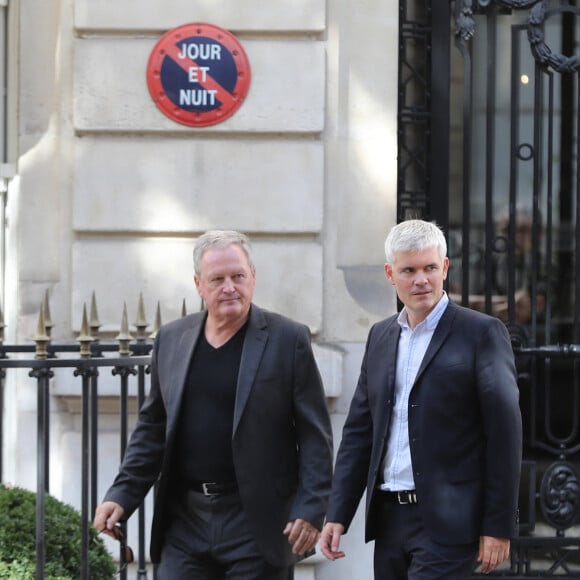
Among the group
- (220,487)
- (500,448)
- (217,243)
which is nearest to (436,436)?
(500,448)

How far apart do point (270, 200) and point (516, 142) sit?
53.2 inches

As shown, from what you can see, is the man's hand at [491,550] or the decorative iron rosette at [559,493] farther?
the decorative iron rosette at [559,493]

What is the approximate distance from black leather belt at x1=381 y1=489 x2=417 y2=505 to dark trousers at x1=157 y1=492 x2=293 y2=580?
1.46 feet

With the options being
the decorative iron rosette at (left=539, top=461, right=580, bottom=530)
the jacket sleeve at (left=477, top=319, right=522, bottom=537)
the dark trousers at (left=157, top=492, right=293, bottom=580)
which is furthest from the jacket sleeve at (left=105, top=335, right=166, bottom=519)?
the decorative iron rosette at (left=539, top=461, right=580, bottom=530)

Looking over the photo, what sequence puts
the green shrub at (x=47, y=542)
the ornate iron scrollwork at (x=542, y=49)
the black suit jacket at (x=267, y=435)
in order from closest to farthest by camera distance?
the black suit jacket at (x=267, y=435) → the green shrub at (x=47, y=542) → the ornate iron scrollwork at (x=542, y=49)

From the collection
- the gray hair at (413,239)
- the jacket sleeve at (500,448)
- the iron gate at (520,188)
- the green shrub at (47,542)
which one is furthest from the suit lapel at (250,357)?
the iron gate at (520,188)

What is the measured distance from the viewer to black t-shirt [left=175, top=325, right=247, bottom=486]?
4.51m

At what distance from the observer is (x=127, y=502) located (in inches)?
185

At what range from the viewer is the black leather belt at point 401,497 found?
14.3ft

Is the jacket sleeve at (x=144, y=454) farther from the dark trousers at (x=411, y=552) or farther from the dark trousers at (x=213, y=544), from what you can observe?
the dark trousers at (x=411, y=552)

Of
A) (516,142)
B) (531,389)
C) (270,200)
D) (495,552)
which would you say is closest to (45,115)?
(270,200)

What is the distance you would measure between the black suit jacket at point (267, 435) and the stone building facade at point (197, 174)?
90.7 inches

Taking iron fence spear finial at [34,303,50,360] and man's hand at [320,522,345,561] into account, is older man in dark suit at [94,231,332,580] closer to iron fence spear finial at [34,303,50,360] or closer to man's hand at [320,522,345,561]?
man's hand at [320,522,345,561]

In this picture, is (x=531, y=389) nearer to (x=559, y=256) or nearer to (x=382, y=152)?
(x=559, y=256)
